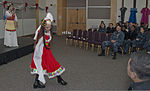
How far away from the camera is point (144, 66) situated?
1251mm

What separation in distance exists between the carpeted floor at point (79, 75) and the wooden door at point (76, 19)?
27.3 feet

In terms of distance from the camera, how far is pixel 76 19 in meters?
14.9

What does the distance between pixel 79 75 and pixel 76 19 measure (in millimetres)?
10433

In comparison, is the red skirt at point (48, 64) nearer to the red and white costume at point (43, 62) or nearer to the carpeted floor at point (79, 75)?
the red and white costume at point (43, 62)

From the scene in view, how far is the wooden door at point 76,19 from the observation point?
14.7 metres

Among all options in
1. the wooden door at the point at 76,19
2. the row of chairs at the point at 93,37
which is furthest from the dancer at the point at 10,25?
the wooden door at the point at 76,19

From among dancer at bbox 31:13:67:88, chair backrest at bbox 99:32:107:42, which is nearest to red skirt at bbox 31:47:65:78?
dancer at bbox 31:13:67:88

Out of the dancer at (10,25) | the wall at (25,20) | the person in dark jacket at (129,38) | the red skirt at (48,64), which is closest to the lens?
the red skirt at (48,64)

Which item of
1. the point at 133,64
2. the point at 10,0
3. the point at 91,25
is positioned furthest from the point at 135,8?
the point at 133,64

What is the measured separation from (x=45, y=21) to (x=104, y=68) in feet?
8.34

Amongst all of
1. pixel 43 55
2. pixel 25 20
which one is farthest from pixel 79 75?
pixel 25 20

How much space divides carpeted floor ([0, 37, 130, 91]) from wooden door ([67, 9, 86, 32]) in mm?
8309

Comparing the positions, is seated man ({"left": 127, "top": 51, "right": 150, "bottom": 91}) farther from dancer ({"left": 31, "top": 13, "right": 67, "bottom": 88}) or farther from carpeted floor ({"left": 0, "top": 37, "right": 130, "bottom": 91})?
carpeted floor ({"left": 0, "top": 37, "right": 130, "bottom": 91})

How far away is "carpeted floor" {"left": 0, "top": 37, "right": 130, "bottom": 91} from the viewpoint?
4.01 m
